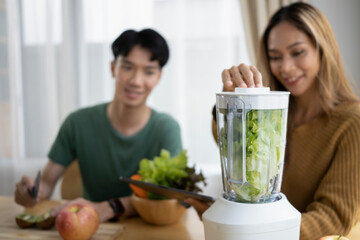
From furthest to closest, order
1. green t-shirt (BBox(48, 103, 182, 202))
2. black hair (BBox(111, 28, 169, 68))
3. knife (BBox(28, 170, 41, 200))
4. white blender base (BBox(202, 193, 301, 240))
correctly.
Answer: green t-shirt (BBox(48, 103, 182, 202))
black hair (BBox(111, 28, 169, 68))
knife (BBox(28, 170, 41, 200))
white blender base (BBox(202, 193, 301, 240))

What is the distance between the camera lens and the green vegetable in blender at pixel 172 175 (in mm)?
1231

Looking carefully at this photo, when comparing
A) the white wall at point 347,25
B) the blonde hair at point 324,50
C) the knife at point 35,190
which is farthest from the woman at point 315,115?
the white wall at point 347,25

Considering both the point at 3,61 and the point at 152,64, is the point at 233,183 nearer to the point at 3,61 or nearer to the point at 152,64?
the point at 152,64

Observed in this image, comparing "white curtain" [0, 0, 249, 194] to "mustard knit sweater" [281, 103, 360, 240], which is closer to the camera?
"mustard knit sweater" [281, 103, 360, 240]

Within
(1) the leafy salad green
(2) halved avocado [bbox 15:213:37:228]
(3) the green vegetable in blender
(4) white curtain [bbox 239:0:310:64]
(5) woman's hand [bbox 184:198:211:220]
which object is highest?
(4) white curtain [bbox 239:0:310:64]

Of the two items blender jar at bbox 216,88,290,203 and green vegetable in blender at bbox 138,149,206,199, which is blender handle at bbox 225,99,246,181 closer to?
blender jar at bbox 216,88,290,203

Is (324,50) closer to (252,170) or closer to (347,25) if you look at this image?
(252,170)

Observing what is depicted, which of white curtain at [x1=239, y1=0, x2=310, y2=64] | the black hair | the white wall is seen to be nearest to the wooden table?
the black hair

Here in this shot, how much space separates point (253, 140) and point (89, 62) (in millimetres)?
2435

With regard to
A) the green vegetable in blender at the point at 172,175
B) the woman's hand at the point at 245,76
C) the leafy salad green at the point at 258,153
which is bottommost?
the green vegetable in blender at the point at 172,175

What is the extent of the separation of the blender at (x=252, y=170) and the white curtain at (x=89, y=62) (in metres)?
1.93

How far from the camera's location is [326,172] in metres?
1.27

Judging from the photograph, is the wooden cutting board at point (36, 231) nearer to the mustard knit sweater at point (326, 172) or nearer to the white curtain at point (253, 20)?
the mustard knit sweater at point (326, 172)

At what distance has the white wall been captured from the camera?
95.3 inches
